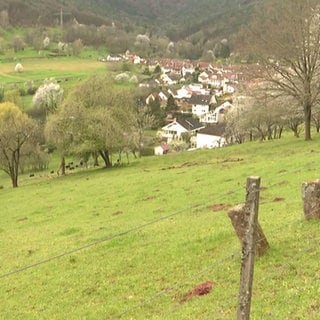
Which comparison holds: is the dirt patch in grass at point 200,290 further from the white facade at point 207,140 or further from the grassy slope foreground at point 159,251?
the white facade at point 207,140

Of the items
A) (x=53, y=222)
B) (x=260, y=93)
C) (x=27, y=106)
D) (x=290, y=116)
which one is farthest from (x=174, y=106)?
(x=53, y=222)

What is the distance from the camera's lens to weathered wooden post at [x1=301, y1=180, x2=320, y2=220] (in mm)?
14613

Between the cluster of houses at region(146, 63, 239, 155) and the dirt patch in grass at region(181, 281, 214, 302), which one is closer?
the dirt patch in grass at region(181, 281, 214, 302)

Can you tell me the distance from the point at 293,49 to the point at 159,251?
94.9 ft

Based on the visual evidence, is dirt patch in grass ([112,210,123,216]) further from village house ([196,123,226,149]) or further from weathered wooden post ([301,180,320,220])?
village house ([196,123,226,149])

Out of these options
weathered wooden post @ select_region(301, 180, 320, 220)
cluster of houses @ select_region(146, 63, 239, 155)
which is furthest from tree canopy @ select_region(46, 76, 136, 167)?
cluster of houses @ select_region(146, 63, 239, 155)

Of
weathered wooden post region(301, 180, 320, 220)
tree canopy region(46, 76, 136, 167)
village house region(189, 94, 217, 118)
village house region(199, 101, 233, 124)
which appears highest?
village house region(189, 94, 217, 118)

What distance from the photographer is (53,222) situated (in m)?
29.0

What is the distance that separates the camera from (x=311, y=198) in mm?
15023

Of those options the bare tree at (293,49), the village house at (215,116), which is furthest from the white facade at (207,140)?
the bare tree at (293,49)

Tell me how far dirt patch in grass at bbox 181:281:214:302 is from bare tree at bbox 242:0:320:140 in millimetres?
31292

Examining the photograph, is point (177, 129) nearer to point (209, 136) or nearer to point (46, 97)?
point (209, 136)

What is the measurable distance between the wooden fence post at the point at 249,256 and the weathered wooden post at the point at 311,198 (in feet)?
25.1

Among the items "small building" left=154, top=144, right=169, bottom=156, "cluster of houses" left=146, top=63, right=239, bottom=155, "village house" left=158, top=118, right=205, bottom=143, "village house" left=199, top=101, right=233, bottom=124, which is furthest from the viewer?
"village house" left=199, top=101, right=233, bottom=124
